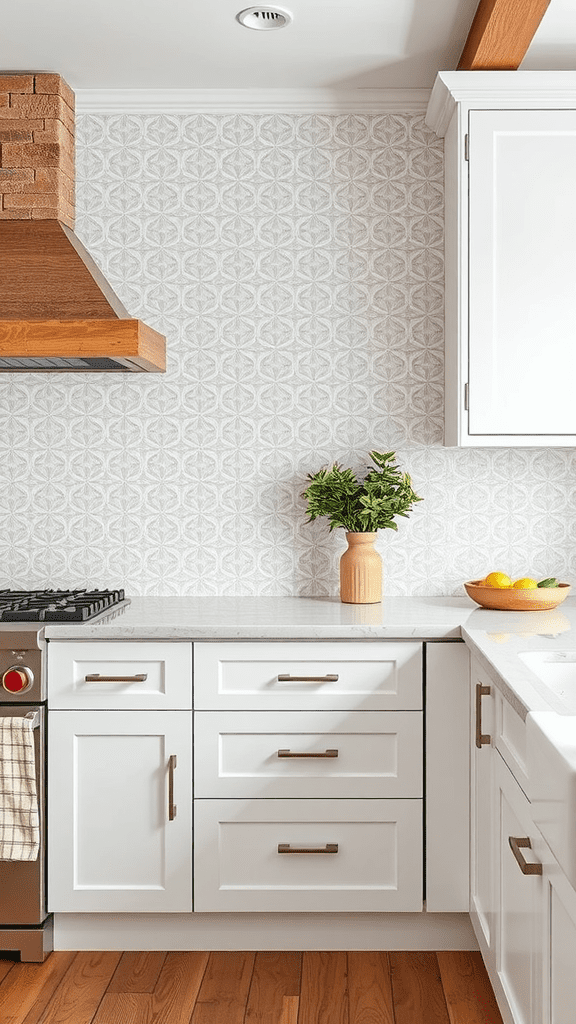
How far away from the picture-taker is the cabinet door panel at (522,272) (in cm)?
268

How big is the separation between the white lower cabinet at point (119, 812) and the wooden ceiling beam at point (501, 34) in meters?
1.92

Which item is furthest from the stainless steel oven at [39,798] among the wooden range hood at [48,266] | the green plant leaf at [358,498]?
the green plant leaf at [358,498]

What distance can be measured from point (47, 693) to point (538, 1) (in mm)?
2098

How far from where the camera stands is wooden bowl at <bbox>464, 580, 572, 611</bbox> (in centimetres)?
269

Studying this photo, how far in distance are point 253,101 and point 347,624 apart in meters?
1.71

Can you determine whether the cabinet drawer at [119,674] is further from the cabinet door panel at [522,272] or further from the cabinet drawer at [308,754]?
the cabinet door panel at [522,272]

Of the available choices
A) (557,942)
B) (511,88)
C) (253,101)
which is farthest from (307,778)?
(253,101)

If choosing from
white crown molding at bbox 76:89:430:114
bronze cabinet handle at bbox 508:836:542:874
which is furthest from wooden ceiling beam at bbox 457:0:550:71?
bronze cabinet handle at bbox 508:836:542:874

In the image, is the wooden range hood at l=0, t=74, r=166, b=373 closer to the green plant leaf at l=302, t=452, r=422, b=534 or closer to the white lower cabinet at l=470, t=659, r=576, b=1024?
the green plant leaf at l=302, t=452, r=422, b=534

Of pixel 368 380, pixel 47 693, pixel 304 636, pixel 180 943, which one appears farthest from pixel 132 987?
pixel 368 380

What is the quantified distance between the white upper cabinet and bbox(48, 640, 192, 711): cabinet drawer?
3.41ft

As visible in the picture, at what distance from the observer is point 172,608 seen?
2807mm

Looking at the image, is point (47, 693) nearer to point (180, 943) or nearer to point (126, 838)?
point (126, 838)

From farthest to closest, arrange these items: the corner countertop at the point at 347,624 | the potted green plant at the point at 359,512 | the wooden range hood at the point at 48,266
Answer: the potted green plant at the point at 359,512
the wooden range hood at the point at 48,266
the corner countertop at the point at 347,624
